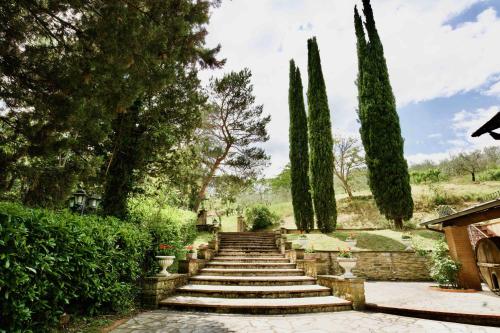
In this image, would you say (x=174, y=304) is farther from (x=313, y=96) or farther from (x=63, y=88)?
(x=313, y=96)

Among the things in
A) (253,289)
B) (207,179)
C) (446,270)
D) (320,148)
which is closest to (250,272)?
(253,289)

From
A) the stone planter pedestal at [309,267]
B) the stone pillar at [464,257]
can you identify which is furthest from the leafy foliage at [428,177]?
the stone planter pedestal at [309,267]

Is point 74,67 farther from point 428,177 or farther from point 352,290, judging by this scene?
point 428,177

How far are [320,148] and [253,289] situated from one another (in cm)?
1274

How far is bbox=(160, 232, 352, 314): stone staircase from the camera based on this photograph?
5.79 meters

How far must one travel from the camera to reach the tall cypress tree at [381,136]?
15.6 m

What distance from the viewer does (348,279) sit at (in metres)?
6.28

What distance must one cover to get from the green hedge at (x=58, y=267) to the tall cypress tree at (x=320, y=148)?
12.6m

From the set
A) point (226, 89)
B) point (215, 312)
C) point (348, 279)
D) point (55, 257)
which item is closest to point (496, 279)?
point (348, 279)

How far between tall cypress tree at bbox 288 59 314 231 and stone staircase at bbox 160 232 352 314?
6.89m

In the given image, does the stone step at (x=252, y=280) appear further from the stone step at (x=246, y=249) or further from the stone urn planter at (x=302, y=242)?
the stone urn planter at (x=302, y=242)

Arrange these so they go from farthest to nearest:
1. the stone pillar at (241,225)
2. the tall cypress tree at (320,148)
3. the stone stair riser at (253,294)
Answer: the stone pillar at (241,225) < the tall cypress tree at (320,148) < the stone stair riser at (253,294)

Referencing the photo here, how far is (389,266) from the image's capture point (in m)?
10.7

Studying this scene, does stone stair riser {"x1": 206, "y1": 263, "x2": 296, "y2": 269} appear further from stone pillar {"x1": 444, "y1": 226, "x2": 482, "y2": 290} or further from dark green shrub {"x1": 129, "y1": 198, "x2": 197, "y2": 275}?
stone pillar {"x1": 444, "y1": 226, "x2": 482, "y2": 290}
